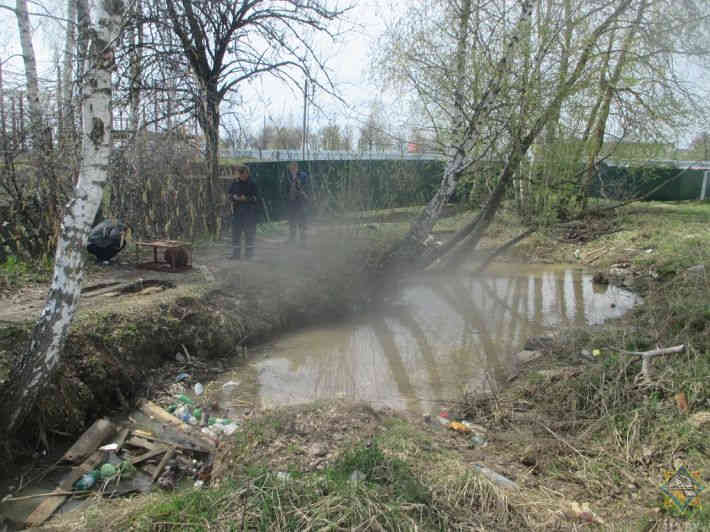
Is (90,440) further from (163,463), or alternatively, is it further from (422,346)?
(422,346)

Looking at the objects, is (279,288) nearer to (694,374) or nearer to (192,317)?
(192,317)

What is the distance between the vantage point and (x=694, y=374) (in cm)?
455

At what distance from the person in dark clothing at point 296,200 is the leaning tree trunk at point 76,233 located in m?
6.15

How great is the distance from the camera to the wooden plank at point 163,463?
3900mm

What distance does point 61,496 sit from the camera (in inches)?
145

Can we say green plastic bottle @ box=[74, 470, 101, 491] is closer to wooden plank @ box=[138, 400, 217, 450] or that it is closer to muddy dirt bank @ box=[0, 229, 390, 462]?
muddy dirt bank @ box=[0, 229, 390, 462]

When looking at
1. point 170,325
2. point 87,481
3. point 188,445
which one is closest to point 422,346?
point 170,325

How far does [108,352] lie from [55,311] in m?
1.39

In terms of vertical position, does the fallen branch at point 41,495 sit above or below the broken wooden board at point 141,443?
below

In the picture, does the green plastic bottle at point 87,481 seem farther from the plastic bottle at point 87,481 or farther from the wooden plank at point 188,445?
the wooden plank at point 188,445

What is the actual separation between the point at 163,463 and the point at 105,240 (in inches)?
185

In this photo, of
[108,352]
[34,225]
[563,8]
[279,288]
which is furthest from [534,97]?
[34,225]

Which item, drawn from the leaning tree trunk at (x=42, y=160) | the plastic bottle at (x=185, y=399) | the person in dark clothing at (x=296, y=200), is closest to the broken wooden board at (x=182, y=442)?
the plastic bottle at (x=185, y=399)

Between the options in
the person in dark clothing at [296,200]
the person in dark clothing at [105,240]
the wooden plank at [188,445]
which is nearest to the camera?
the wooden plank at [188,445]
